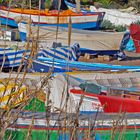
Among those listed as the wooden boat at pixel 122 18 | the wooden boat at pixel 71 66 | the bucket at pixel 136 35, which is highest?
the wooden boat at pixel 71 66

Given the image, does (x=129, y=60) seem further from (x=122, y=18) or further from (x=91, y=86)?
(x=91, y=86)

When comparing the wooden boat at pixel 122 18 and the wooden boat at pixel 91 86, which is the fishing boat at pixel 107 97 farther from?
the wooden boat at pixel 122 18

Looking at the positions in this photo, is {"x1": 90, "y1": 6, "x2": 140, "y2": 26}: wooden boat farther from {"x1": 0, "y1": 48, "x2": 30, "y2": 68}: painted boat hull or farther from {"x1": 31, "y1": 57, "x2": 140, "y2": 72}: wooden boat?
{"x1": 0, "y1": 48, "x2": 30, "y2": 68}: painted boat hull

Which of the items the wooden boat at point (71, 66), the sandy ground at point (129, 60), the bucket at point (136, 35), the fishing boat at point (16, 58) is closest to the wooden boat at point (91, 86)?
the fishing boat at point (16, 58)

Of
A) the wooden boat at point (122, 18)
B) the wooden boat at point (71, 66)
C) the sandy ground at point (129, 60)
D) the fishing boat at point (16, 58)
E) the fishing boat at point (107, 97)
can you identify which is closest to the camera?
the fishing boat at point (16, 58)

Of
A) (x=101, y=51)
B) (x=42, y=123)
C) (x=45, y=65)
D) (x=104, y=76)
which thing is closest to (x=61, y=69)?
(x=45, y=65)

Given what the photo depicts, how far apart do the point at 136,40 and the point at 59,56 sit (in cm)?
584

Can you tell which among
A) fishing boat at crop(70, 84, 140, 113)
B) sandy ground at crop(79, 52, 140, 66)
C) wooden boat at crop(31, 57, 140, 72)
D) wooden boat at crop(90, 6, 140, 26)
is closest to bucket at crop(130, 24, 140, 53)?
sandy ground at crop(79, 52, 140, 66)

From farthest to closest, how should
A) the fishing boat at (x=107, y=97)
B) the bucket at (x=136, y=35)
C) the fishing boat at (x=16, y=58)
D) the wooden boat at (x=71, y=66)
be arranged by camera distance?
1. the bucket at (x=136, y=35)
2. the wooden boat at (x=71, y=66)
3. the fishing boat at (x=107, y=97)
4. the fishing boat at (x=16, y=58)

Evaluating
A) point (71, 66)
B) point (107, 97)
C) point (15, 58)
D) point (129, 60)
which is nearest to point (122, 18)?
point (129, 60)

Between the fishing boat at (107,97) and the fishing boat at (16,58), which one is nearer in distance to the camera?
the fishing boat at (16,58)

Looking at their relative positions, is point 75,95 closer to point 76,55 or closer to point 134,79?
point 134,79

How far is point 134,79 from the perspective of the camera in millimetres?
11719

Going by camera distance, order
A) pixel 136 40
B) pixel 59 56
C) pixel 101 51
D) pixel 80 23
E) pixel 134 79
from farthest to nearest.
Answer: pixel 80 23
pixel 136 40
pixel 101 51
pixel 59 56
pixel 134 79
